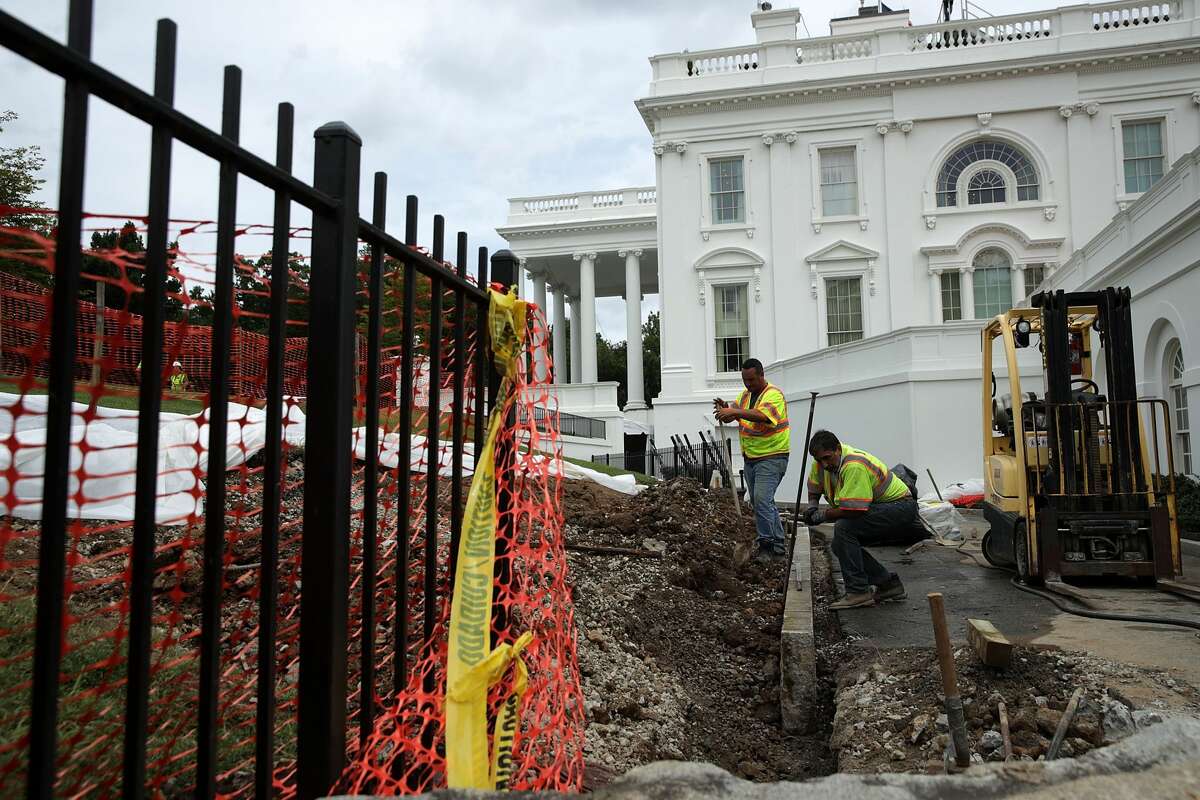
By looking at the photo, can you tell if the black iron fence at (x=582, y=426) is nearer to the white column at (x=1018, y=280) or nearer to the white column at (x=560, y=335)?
the white column at (x=560, y=335)

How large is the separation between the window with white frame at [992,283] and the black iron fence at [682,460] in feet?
27.1

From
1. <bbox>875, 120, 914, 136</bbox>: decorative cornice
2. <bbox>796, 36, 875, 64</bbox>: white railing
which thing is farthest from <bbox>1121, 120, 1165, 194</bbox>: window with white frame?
<bbox>796, 36, 875, 64</bbox>: white railing

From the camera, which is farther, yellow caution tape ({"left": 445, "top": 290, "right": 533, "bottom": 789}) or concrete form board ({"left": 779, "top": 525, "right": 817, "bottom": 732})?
concrete form board ({"left": 779, "top": 525, "right": 817, "bottom": 732})

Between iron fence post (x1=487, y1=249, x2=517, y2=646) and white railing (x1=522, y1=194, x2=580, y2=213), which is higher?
white railing (x1=522, y1=194, x2=580, y2=213)

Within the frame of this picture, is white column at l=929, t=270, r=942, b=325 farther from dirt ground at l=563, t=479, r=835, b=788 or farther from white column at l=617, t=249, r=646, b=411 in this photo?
dirt ground at l=563, t=479, r=835, b=788

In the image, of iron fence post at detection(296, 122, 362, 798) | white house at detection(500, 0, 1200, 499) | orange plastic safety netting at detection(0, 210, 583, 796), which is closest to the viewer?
iron fence post at detection(296, 122, 362, 798)

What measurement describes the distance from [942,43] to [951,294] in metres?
7.51

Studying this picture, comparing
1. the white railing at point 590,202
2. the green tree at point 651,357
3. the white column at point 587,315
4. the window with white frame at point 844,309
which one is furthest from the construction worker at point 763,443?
the green tree at point 651,357

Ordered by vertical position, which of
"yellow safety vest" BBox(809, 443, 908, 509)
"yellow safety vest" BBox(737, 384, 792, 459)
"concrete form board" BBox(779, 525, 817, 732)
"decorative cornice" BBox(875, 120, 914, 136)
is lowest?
"concrete form board" BBox(779, 525, 817, 732)

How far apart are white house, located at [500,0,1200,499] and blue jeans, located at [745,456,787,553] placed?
12.8m

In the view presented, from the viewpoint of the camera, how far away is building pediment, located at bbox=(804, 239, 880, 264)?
24.1m

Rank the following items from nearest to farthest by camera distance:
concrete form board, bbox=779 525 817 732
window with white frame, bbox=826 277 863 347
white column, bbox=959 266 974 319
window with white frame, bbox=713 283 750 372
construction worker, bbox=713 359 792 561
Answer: concrete form board, bbox=779 525 817 732, construction worker, bbox=713 359 792 561, white column, bbox=959 266 974 319, window with white frame, bbox=826 277 863 347, window with white frame, bbox=713 283 750 372

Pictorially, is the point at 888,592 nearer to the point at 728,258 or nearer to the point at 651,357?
the point at 728,258

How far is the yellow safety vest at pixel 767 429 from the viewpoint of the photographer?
26.5 feet
